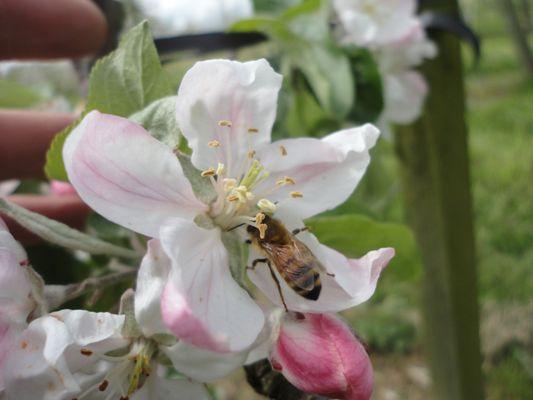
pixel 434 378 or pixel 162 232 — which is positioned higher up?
pixel 162 232

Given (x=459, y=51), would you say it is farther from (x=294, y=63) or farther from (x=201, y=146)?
(x=201, y=146)

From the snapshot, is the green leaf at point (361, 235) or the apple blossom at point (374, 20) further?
the apple blossom at point (374, 20)

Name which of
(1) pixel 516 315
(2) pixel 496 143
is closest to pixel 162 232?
(1) pixel 516 315

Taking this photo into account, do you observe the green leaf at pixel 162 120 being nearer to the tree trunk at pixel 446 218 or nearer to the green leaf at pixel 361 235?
the green leaf at pixel 361 235

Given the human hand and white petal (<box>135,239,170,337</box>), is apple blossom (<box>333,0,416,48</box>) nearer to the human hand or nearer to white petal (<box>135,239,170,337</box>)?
the human hand

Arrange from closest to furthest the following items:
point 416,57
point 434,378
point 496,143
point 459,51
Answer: point 416,57 < point 459,51 < point 434,378 < point 496,143

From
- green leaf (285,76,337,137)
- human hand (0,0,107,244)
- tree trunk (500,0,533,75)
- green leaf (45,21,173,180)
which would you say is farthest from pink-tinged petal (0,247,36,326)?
tree trunk (500,0,533,75)

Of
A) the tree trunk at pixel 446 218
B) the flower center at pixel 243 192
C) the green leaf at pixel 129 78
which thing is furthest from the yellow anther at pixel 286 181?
the tree trunk at pixel 446 218
